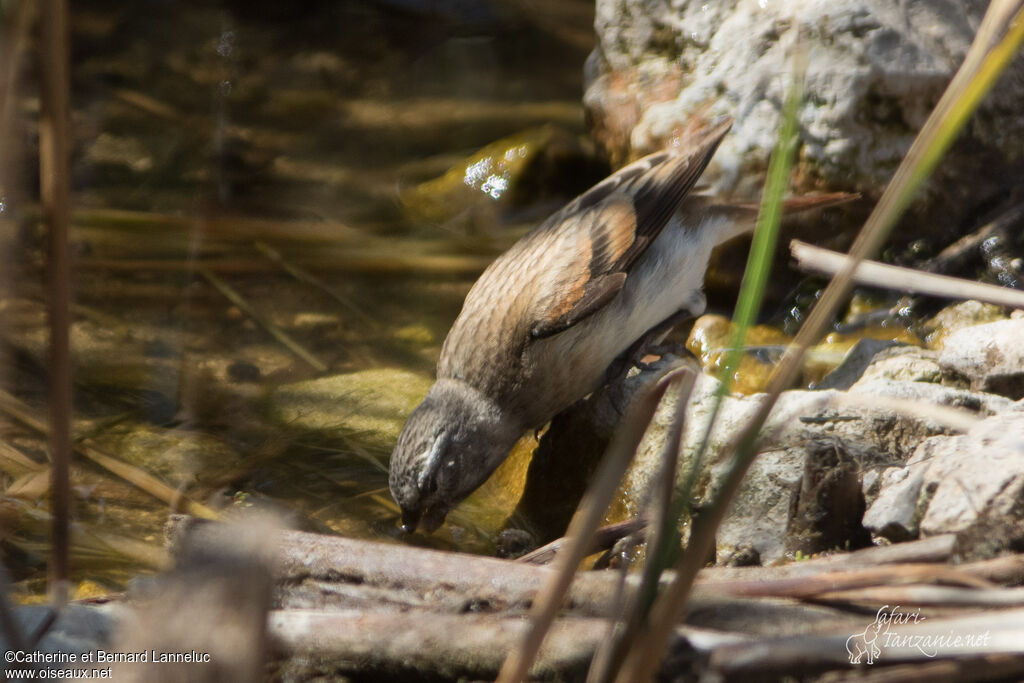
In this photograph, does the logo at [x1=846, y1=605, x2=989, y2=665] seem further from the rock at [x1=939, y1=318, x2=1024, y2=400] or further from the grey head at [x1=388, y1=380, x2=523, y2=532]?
the grey head at [x1=388, y1=380, x2=523, y2=532]

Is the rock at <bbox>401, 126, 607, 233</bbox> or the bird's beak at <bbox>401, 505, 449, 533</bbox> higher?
the rock at <bbox>401, 126, 607, 233</bbox>

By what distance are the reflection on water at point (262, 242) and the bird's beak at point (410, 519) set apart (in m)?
0.10

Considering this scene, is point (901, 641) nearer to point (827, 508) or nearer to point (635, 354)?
point (827, 508)

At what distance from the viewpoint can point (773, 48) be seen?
5695mm

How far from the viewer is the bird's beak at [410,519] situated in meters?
4.09

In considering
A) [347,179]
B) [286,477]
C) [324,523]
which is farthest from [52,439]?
[347,179]

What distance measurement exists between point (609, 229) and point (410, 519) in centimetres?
172

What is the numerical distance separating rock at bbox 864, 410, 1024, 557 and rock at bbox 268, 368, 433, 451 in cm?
257

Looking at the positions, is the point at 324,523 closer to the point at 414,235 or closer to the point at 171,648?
the point at 171,648

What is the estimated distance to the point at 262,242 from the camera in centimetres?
670

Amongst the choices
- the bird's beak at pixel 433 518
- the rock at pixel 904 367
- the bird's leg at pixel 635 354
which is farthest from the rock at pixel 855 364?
the bird's beak at pixel 433 518

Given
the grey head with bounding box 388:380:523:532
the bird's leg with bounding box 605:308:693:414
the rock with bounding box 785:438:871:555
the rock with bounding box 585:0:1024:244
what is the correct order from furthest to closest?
the rock with bounding box 585:0:1024:244, the bird's leg with bounding box 605:308:693:414, the grey head with bounding box 388:380:523:532, the rock with bounding box 785:438:871:555

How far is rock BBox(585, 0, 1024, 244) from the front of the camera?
17.8ft

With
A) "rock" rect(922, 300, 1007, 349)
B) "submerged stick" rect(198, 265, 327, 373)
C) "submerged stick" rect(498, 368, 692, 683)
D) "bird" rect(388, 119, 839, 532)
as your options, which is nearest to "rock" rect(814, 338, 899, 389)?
"rock" rect(922, 300, 1007, 349)
